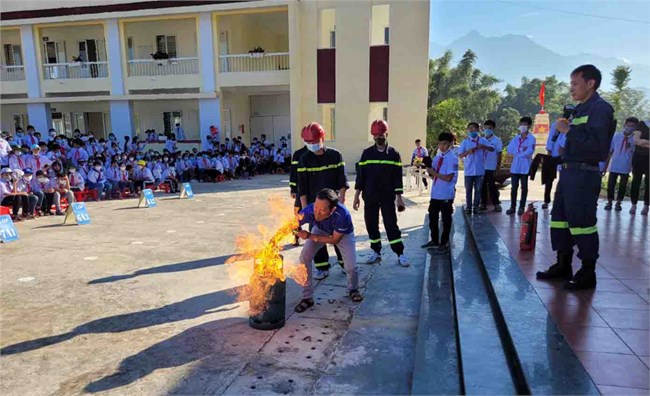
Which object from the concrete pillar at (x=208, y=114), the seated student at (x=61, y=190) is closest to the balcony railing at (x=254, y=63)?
the concrete pillar at (x=208, y=114)

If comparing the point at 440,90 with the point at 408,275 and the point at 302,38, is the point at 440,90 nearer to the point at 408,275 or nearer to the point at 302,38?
the point at 302,38

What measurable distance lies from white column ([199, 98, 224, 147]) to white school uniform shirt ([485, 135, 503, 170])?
15.2m

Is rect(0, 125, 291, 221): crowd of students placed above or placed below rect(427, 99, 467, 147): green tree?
below

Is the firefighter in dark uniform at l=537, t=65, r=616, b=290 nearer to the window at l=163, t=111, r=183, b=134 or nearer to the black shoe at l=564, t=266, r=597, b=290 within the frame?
the black shoe at l=564, t=266, r=597, b=290

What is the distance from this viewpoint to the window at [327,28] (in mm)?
19453

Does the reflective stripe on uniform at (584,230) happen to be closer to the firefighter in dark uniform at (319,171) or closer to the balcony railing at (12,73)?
the firefighter in dark uniform at (319,171)

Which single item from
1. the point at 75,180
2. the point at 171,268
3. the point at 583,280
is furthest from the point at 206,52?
the point at 583,280

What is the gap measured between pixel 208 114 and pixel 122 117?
14.9 feet

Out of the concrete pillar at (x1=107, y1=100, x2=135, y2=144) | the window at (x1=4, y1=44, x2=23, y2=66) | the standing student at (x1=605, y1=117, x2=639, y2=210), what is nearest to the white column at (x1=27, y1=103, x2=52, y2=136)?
the concrete pillar at (x1=107, y1=100, x2=135, y2=144)

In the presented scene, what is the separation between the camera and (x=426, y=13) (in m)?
18.0

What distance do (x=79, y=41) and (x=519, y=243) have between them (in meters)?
25.4

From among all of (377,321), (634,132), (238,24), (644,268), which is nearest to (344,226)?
(377,321)

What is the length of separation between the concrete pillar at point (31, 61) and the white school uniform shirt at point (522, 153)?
2333 cm

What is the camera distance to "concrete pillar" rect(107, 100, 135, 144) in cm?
2131
